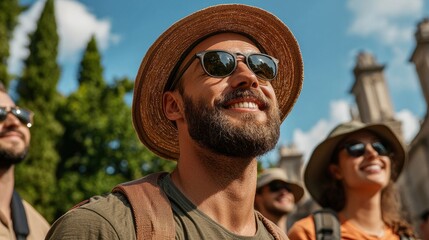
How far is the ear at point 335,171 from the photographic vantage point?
4.33m

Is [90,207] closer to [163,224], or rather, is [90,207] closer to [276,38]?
[163,224]

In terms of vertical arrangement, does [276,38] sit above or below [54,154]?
below

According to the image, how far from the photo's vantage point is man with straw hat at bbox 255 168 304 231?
6480 mm

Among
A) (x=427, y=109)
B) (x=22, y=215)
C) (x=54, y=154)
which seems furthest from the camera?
(x=54, y=154)

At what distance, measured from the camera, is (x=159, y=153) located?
3.03 meters

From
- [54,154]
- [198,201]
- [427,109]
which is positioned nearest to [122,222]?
[198,201]

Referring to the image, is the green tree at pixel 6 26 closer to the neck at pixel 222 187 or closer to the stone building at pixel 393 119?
the stone building at pixel 393 119

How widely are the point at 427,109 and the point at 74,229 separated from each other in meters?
23.4

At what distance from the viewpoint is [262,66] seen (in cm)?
256

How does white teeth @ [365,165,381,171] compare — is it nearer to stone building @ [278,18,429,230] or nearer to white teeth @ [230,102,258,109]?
white teeth @ [230,102,258,109]

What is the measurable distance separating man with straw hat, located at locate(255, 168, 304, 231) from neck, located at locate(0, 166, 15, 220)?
135 inches

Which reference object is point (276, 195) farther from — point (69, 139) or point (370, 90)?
point (370, 90)

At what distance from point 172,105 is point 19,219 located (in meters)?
1.72

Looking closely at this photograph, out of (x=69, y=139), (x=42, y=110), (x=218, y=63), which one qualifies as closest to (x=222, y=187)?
(x=218, y=63)
